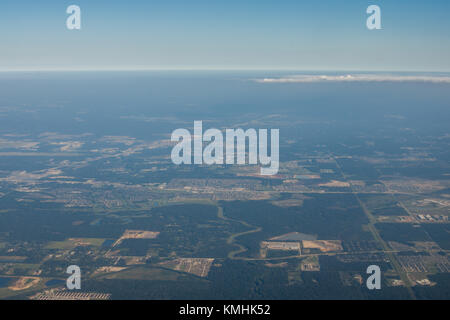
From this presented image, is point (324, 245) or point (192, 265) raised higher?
point (324, 245)

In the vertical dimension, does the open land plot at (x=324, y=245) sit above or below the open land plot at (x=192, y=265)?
above

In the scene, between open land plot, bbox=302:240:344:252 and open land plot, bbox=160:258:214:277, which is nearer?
open land plot, bbox=160:258:214:277

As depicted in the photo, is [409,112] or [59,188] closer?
[59,188]

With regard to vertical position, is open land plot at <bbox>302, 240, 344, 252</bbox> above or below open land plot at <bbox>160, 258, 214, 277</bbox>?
Answer: above

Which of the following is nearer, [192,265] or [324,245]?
[192,265]

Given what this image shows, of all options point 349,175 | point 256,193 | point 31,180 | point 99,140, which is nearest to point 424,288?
point 256,193

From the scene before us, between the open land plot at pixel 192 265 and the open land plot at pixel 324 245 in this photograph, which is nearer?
the open land plot at pixel 192 265

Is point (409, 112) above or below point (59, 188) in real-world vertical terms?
above

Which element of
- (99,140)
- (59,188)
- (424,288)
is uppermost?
(99,140)

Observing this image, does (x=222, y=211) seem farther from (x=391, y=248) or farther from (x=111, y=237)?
(x=391, y=248)
